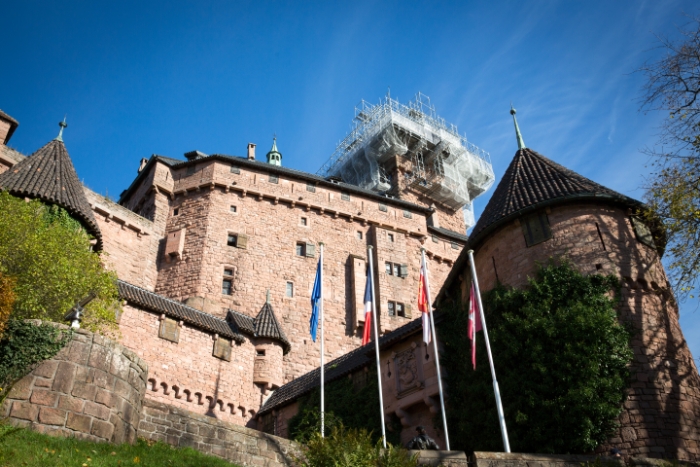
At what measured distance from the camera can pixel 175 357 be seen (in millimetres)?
24344

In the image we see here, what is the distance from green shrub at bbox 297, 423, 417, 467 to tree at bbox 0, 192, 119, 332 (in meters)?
8.56

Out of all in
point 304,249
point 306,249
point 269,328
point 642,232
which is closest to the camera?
point 642,232

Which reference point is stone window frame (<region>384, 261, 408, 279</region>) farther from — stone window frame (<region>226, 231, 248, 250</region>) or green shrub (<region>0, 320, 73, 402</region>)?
green shrub (<region>0, 320, 73, 402</region>)

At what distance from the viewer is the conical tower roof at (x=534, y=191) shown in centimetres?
1822

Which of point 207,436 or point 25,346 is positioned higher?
point 25,346

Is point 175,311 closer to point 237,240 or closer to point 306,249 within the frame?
point 237,240

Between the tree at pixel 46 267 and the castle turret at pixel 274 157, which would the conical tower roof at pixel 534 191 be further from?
the castle turret at pixel 274 157

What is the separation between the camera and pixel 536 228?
1823 centimetres

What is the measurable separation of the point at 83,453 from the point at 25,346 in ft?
7.39

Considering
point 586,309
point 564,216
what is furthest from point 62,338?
point 564,216

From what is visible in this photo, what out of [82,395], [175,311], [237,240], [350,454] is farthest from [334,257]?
[350,454]

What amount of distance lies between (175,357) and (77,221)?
6.39 m

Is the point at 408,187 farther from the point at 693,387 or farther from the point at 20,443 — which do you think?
the point at 20,443

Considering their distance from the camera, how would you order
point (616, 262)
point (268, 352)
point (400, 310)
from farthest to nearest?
point (400, 310)
point (268, 352)
point (616, 262)
